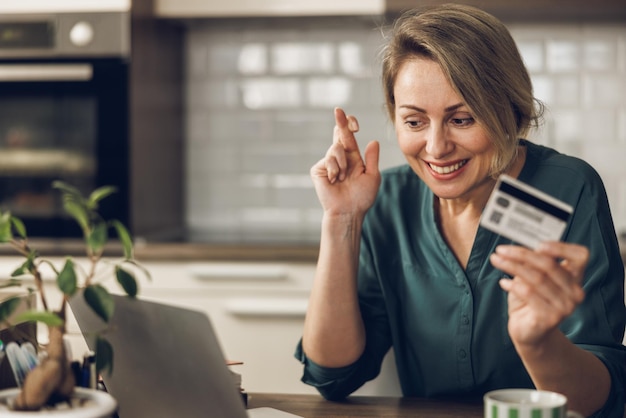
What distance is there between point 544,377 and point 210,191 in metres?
2.36

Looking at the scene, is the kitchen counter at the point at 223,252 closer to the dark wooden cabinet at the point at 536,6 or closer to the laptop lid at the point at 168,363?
the dark wooden cabinet at the point at 536,6

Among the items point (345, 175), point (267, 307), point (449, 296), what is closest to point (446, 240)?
point (449, 296)

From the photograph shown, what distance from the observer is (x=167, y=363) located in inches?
38.8

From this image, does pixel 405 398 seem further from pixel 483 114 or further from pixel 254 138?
pixel 254 138

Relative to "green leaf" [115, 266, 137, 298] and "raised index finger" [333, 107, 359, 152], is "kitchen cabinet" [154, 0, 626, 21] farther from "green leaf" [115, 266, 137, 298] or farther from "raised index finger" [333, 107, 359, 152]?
"green leaf" [115, 266, 137, 298]

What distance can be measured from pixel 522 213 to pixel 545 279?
0.14 m

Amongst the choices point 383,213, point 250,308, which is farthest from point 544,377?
point 250,308

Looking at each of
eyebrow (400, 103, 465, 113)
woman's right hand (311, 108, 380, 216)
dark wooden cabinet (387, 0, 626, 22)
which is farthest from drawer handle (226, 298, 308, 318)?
eyebrow (400, 103, 465, 113)

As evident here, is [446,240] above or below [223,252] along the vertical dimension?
above

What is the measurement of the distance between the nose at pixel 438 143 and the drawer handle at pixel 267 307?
131cm

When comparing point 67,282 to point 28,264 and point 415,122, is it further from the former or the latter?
point 415,122

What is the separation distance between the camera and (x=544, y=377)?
1156 millimetres

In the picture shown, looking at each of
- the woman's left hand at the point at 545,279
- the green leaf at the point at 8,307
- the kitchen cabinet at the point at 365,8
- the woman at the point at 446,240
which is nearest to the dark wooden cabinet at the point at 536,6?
the kitchen cabinet at the point at 365,8

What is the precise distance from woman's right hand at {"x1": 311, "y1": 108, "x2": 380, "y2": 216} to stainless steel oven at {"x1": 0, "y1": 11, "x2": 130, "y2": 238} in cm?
153
